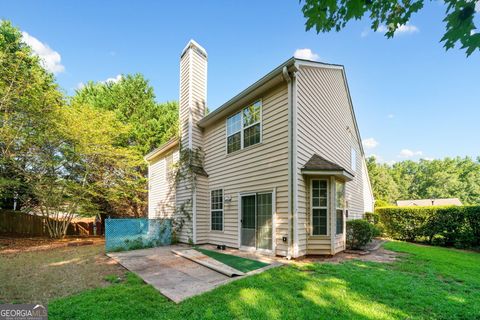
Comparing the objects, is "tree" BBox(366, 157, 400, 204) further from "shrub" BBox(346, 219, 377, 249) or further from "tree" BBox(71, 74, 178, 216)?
"shrub" BBox(346, 219, 377, 249)

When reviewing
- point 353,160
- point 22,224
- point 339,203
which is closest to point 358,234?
point 339,203

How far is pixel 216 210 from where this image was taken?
1014 cm

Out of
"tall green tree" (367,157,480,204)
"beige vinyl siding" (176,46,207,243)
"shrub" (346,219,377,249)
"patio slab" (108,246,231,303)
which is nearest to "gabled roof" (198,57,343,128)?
"beige vinyl siding" (176,46,207,243)

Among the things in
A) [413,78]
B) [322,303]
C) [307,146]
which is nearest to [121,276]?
[322,303]

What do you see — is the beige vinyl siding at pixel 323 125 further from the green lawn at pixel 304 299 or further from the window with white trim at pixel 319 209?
the green lawn at pixel 304 299

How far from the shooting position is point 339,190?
8445mm

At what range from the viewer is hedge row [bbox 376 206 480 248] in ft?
35.8

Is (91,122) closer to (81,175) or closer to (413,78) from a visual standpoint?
(81,175)

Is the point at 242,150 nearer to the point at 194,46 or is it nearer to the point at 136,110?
the point at 194,46

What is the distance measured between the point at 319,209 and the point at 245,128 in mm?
3771

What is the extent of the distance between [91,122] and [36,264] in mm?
7826

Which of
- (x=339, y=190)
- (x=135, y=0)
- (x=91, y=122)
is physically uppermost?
(x=135, y=0)

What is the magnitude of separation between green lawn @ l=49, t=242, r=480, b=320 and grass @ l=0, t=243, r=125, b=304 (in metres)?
0.66

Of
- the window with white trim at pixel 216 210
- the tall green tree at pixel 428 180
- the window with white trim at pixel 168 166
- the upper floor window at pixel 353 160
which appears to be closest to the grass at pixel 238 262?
the window with white trim at pixel 216 210
